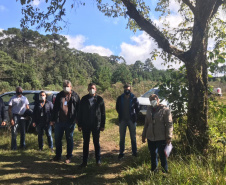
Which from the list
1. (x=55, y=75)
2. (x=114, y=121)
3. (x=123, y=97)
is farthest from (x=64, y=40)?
(x=123, y=97)

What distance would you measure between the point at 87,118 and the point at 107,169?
124 cm

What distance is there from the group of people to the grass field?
0.24m

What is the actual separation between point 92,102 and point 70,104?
59 cm

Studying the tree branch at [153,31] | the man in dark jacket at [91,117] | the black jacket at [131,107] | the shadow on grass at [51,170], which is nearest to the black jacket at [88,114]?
the man in dark jacket at [91,117]

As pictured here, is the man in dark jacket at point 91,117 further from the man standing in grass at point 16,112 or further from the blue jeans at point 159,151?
the man standing in grass at point 16,112

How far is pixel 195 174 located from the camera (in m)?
3.07

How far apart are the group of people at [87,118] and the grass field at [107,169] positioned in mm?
240

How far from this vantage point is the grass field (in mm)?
3156

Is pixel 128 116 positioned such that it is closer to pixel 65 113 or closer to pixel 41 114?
pixel 65 113

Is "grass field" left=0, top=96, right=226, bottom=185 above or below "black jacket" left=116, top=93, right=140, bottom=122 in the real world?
below

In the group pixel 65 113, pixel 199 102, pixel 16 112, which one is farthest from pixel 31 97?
pixel 199 102

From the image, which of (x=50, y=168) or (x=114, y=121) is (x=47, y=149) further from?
(x=114, y=121)

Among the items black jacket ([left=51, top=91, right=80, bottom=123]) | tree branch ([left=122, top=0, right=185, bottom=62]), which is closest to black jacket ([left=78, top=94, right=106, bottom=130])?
black jacket ([left=51, top=91, right=80, bottom=123])

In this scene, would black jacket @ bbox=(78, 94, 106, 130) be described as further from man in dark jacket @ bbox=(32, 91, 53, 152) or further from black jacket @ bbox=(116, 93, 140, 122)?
man in dark jacket @ bbox=(32, 91, 53, 152)
